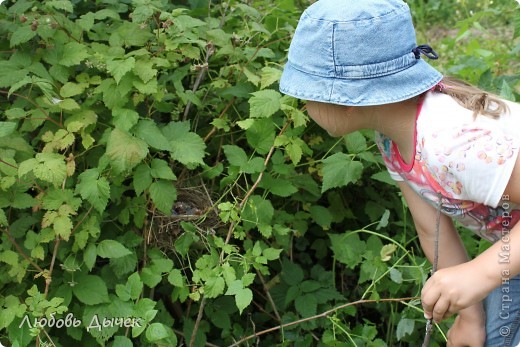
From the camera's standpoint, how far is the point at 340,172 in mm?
1931

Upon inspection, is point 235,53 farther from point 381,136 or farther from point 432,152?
point 432,152

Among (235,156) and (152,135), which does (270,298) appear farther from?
(152,135)

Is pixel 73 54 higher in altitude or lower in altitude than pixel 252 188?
higher

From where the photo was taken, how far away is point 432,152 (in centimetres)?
144

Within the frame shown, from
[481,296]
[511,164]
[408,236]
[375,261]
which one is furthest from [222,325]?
[511,164]

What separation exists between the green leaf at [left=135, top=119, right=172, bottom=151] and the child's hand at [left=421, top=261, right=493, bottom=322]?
75 cm

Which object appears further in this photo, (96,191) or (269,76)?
(269,76)

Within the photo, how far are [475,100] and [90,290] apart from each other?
41.2 inches

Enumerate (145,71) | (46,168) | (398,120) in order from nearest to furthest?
(398,120) < (46,168) < (145,71)

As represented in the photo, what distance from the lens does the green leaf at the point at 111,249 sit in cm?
182

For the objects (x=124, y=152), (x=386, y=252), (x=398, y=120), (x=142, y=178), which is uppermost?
(x=398, y=120)

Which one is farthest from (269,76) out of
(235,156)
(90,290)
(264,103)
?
(90,290)

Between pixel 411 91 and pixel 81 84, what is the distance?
922mm

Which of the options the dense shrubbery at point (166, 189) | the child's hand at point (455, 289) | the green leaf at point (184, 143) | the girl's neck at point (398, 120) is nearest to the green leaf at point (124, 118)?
the dense shrubbery at point (166, 189)
